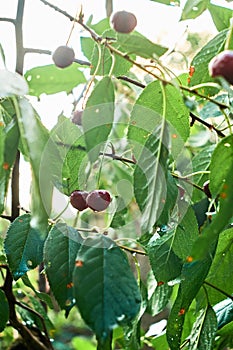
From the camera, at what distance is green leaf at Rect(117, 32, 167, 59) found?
48cm

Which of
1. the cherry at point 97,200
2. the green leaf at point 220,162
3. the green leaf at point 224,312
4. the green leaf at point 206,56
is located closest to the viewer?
the green leaf at point 220,162

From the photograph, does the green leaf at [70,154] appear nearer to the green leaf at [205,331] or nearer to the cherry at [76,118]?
the cherry at [76,118]

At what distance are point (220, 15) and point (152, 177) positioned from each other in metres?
0.37

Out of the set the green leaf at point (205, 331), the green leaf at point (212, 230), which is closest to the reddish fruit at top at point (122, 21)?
the green leaf at point (212, 230)

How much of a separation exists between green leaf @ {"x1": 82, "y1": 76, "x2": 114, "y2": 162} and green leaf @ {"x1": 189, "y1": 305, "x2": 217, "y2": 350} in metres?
0.31

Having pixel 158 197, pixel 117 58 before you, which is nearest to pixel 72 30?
pixel 117 58

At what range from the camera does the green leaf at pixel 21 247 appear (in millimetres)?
691

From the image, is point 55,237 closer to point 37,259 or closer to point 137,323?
point 37,259

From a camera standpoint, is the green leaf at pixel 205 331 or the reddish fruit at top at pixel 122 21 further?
the green leaf at pixel 205 331

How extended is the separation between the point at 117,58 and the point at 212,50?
0.36ft

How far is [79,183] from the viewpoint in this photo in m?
0.71

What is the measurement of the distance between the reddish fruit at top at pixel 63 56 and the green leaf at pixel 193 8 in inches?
6.1

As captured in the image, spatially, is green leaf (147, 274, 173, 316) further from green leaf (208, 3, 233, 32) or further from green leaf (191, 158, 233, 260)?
green leaf (191, 158, 233, 260)

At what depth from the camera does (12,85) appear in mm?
478
